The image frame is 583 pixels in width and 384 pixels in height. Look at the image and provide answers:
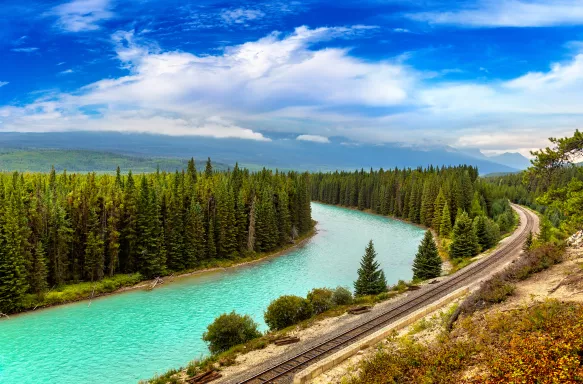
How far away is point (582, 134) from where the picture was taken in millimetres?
20766

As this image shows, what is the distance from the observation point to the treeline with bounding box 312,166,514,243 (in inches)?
3708

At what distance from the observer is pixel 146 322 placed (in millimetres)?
40031

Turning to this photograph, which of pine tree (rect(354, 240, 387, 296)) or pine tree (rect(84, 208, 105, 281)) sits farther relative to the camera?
pine tree (rect(84, 208, 105, 281))

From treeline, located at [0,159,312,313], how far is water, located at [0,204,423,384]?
539 cm

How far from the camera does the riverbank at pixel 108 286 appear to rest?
147 feet

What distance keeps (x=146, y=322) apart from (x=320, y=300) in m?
18.7

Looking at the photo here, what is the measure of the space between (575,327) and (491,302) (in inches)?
374

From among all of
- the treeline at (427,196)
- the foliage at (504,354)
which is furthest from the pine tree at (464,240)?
the foliage at (504,354)

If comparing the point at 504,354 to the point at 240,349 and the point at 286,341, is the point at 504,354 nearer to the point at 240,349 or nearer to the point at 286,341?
the point at 286,341

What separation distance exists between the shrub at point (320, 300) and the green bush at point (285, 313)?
5.76 feet

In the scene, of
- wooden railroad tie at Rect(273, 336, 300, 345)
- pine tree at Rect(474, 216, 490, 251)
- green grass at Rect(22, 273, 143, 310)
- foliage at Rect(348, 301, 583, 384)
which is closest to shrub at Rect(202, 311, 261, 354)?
wooden railroad tie at Rect(273, 336, 300, 345)

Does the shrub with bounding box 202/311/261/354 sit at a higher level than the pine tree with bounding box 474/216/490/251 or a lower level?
lower

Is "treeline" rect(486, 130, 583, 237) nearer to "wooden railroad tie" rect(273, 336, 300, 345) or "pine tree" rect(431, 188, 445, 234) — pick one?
"wooden railroad tie" rect(273, 336, 300, 345)

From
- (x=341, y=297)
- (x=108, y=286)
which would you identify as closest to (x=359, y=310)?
(x=341, y=297)
